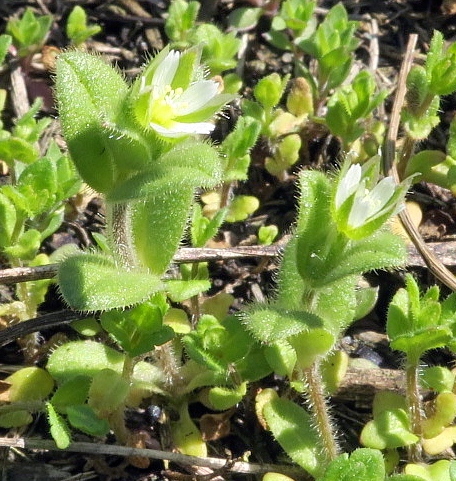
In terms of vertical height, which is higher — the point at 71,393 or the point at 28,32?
the point at 28,32

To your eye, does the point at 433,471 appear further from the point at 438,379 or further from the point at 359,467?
the point at 359,467

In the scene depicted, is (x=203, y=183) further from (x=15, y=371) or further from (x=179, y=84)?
(x=15, y=371)

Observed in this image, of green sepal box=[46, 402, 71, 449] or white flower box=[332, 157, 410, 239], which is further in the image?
green sepal box=[46, 402, 71, 449]

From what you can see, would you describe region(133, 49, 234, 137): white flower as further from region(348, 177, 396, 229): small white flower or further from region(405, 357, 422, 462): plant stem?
region(405, 357, 422, 462): plant stem

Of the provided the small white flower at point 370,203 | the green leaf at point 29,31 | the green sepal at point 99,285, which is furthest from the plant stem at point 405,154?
the green leaf at point 29,31

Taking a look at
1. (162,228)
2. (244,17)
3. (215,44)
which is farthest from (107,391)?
(244,17)

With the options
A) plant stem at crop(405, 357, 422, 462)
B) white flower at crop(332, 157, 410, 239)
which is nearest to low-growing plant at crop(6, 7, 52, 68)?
white flower at crop(332, 157, 410, 239)

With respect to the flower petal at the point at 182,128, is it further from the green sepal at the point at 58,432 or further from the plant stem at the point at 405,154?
the plant stem at the point at 405,154
